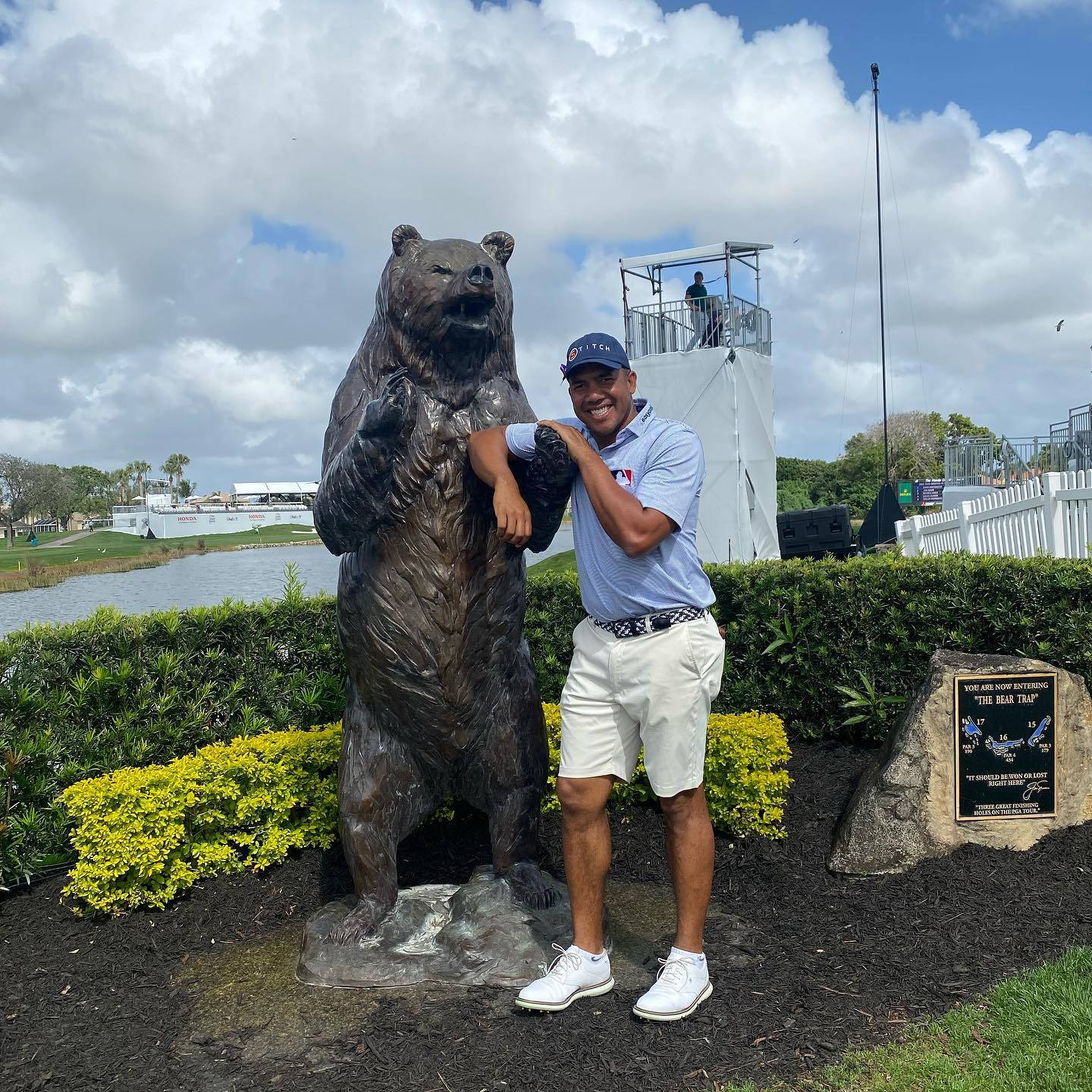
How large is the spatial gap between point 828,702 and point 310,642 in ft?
9.75

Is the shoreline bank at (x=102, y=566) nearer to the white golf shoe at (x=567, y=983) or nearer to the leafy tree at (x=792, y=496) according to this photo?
the white golf shoe at (x=567, y=983)

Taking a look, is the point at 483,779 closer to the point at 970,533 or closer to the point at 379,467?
the point at 379,467

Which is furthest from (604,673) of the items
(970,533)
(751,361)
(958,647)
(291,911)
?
(751,361)

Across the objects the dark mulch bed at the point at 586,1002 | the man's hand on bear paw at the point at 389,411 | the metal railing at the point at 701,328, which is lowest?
the dark mulch bed at the point at 586,1002

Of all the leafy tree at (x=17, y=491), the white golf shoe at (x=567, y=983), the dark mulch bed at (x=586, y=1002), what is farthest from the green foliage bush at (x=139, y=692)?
the leafy tree at (x=17, y=491)

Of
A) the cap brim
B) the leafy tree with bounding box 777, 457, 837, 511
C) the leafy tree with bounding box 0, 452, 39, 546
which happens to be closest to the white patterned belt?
the cap brim

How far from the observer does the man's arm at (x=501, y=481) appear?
2703 mm

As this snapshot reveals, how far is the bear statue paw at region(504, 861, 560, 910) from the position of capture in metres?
3.16

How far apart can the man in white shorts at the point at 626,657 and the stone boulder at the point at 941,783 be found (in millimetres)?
1551

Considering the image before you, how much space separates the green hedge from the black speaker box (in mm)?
12540

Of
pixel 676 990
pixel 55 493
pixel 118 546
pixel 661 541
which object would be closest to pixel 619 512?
pixel 661 541

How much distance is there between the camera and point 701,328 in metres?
14.5

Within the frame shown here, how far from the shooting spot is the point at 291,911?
3.70m

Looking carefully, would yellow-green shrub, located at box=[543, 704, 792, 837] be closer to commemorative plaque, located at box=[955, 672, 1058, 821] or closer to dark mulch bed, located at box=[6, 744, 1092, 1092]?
dark mulch bed, located at box=[6, 744, 1092, 1092]
